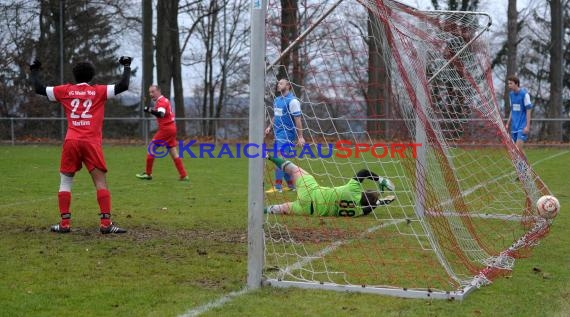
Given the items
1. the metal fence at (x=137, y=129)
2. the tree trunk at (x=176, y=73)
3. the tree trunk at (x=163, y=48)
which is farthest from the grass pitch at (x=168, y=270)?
the tree trunk at (x=176, y=73)

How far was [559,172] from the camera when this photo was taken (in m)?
15.2

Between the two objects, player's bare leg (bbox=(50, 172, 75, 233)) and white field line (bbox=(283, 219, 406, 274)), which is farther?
player's bare leg (bbox=(50, 172, 75, 233))

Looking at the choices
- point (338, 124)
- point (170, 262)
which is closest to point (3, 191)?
point (170, 262)

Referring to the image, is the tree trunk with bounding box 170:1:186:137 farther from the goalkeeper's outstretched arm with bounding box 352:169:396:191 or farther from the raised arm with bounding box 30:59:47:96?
the goalkeeper's outstretched arm with bounding box 352:169:396:191

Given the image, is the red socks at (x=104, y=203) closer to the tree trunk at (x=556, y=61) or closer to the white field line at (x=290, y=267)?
the white field line at (x=290, y=267)

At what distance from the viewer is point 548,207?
733 centimetres

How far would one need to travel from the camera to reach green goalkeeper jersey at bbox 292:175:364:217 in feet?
25.0

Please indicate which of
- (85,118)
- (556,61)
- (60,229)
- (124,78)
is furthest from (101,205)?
(556,61)

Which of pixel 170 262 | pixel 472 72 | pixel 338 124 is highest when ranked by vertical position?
Result: pixel 472 72

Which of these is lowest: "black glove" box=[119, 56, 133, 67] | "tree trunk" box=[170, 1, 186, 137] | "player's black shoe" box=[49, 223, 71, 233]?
"player's black shoe" box=[49, 223, 71, 233]

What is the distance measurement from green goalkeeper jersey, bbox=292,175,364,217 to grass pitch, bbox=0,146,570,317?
757 mm

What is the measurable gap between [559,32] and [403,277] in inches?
1086

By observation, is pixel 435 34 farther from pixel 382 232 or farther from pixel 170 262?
pixel 170 262

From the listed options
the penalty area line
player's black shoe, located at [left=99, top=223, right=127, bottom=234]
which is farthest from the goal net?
player's black shoe, located at [left=99, top=223, right=127, bottom=234]
